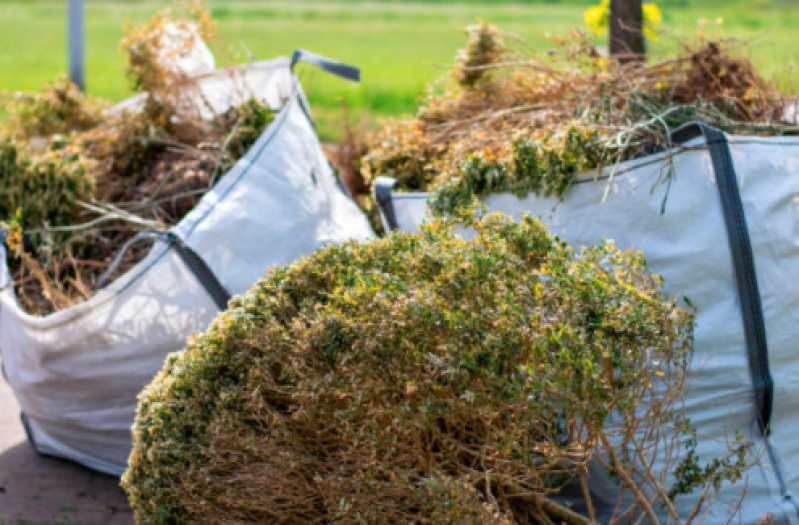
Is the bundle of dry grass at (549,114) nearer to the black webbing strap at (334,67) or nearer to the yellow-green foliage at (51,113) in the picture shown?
the black webbing strap at (334,67)

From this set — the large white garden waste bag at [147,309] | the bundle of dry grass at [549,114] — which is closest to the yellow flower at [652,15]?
the bundle of dry grass at [549,114]

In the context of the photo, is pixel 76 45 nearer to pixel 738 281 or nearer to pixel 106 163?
pixel 106 163

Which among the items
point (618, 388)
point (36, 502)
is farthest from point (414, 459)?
point (36, 502)

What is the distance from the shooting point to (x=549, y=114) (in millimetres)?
3754

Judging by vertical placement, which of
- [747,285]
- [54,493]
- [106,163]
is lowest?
[54,493]

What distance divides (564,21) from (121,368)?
1603 inches

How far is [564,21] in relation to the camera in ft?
137

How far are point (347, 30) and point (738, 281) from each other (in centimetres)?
4406

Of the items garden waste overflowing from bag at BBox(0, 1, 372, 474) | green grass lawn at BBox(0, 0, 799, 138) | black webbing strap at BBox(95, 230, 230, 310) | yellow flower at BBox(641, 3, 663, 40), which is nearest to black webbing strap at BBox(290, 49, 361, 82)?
garden waste overflowing from bag at BBox(0, 1, 372, 474)

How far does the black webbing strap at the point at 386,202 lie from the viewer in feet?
12.0

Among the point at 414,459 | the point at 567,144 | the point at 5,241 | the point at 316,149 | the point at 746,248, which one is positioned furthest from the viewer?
the point at 316,149

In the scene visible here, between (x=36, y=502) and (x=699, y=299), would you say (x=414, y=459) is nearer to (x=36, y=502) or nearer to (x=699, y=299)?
(x=699, y=299)

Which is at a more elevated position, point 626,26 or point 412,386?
point 626,26

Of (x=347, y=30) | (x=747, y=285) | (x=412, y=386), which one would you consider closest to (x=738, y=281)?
(x=747, y=285)
